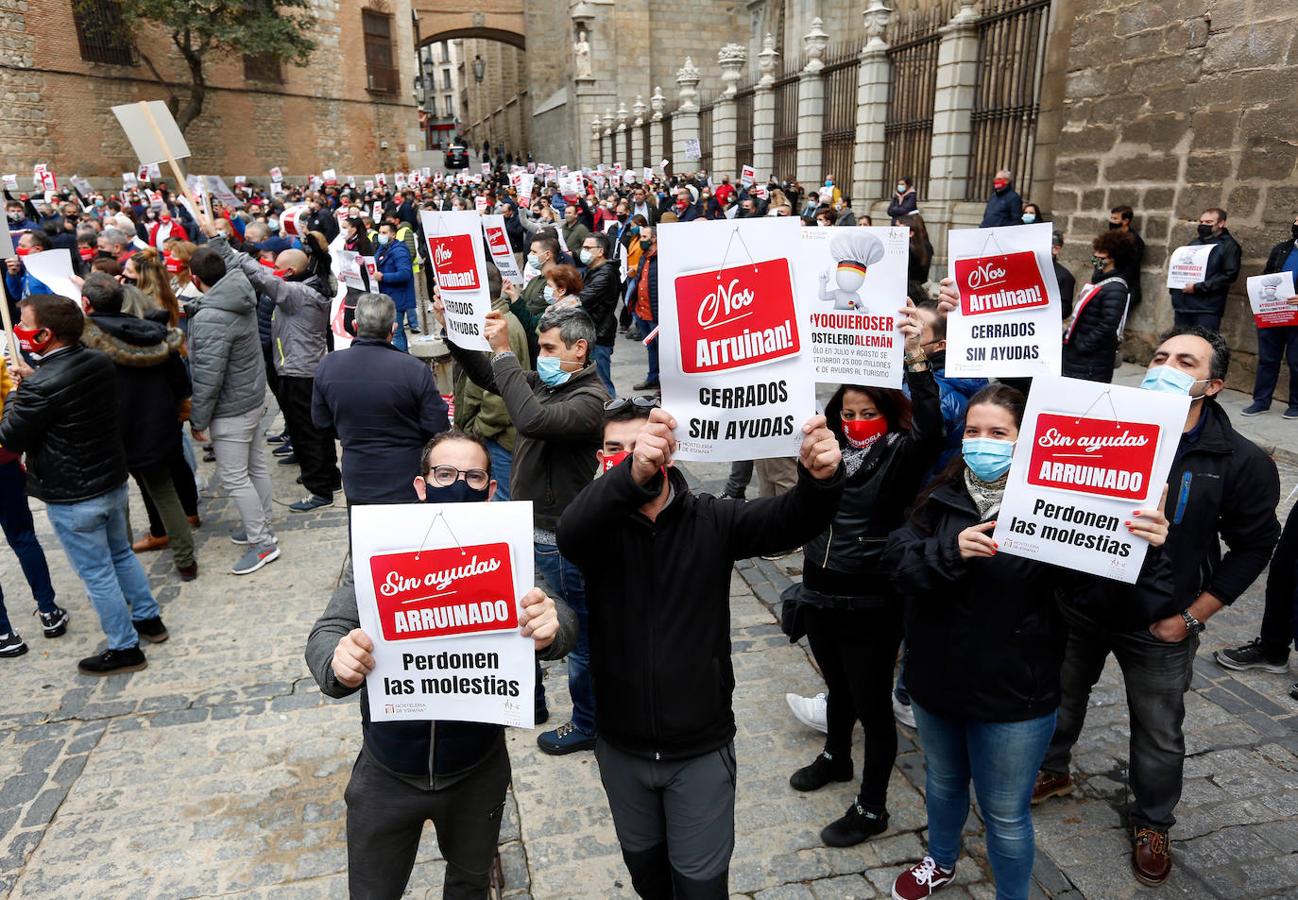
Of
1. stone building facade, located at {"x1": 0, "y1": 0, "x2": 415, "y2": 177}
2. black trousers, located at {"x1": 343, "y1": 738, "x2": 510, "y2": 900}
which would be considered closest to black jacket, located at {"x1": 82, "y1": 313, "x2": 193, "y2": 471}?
black trousers, located at {"x1": 343, "y1": 738, "x2": 510, "y2": 900}

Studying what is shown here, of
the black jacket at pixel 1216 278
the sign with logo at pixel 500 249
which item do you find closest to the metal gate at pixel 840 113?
the black jacket at pixel 1216 278

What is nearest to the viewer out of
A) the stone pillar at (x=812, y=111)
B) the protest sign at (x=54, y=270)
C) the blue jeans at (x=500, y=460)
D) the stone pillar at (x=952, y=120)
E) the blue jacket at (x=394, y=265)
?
the blue jeans at (x=500, y=460)

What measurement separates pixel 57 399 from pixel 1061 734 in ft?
17.9

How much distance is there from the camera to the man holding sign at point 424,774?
263 centimetres

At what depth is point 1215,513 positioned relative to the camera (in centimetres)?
322

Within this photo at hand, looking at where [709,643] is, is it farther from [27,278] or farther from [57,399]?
[27,278]

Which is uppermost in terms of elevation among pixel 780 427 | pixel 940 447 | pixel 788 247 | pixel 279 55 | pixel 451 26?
pixel 451 26

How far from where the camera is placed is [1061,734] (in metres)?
3.82

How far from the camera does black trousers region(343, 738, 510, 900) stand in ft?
8.75

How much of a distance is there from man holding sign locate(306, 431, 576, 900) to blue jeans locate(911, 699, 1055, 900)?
4.77 ft

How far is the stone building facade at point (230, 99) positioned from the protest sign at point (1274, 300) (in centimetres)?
3674

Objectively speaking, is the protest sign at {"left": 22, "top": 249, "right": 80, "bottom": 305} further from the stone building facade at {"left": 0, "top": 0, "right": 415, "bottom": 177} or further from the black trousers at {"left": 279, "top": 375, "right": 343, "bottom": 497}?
the stone building facade at {"left": 0, "top": 0, "right": 415, "bottom": 177}

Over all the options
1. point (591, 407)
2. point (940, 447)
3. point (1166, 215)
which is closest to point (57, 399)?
point (591, 407)

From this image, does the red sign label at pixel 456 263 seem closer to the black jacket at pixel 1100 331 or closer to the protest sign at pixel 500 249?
the protest sign at pixel 500 249
